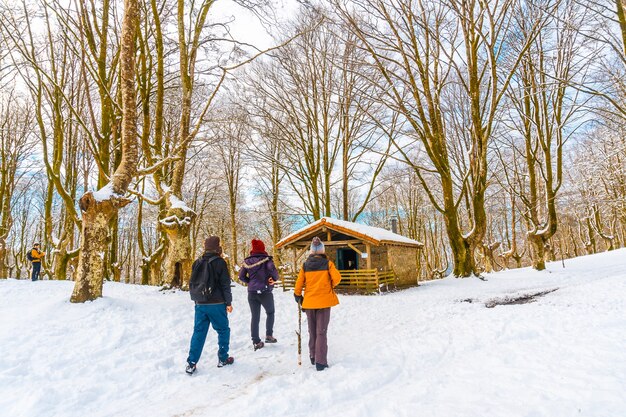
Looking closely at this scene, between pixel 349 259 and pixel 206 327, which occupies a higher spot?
pixel 349 259

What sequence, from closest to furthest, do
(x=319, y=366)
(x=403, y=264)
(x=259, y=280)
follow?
(x=319, y=366)
(x=259, y=280)
(x=403, y=264)

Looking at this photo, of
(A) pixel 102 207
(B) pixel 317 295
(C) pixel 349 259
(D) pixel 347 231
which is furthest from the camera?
(C) pixel 349 259

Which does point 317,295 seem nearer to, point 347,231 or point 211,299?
point 211,299

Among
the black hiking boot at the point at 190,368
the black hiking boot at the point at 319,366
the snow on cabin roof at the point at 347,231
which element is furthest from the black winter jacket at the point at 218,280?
the snow on cabin roof at the point at 347,231

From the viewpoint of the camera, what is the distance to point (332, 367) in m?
4.35

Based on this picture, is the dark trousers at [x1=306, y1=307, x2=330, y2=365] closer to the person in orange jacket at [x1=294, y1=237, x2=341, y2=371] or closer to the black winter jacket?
the person in orange jacket at [x1=294, y1=237, x2=341, y2=371]

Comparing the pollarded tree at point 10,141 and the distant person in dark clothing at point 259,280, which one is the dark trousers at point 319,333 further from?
the pollarded tree at point 10,141

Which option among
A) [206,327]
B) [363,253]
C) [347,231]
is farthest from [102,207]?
[363,253]

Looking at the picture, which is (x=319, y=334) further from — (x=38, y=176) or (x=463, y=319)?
(x=38, y=176)

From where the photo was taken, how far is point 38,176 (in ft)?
72.0

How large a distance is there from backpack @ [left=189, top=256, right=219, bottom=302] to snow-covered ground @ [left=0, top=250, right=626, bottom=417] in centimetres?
98

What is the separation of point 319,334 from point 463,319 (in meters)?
3.45

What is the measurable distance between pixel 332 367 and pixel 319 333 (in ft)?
1.45

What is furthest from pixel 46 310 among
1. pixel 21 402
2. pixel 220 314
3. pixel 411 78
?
pixel 411 78
